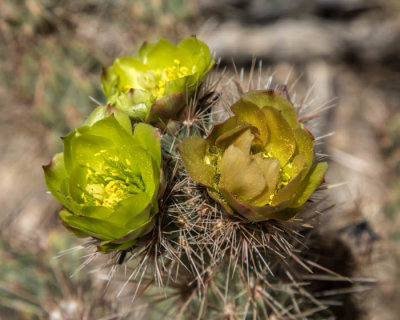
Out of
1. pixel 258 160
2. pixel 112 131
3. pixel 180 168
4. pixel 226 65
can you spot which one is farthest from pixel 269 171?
pixel 226 65

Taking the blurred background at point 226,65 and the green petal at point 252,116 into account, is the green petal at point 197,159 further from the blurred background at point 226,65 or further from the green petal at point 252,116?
the blurred background at point 226,65

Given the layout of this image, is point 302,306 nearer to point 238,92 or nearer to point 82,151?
point 238,92

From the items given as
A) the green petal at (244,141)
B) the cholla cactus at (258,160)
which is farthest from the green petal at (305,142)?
the green petal at (244,141)

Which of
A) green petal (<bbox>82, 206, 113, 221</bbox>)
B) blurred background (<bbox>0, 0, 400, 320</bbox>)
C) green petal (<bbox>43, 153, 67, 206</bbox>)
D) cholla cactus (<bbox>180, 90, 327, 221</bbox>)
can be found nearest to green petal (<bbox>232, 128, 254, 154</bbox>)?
cholla cactus (<bbox>180, 90, 327, 221</bbox>)

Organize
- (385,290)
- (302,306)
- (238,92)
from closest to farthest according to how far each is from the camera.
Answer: (238,92), (302,306), (385,290)

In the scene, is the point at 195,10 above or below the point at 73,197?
below

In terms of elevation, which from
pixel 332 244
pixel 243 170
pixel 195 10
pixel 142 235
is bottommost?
pixel 332 244

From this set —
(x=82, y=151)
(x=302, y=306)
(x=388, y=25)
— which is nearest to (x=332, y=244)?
(x=302, y=306)

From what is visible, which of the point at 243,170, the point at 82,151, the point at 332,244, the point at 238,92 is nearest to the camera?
the point at 243,170
